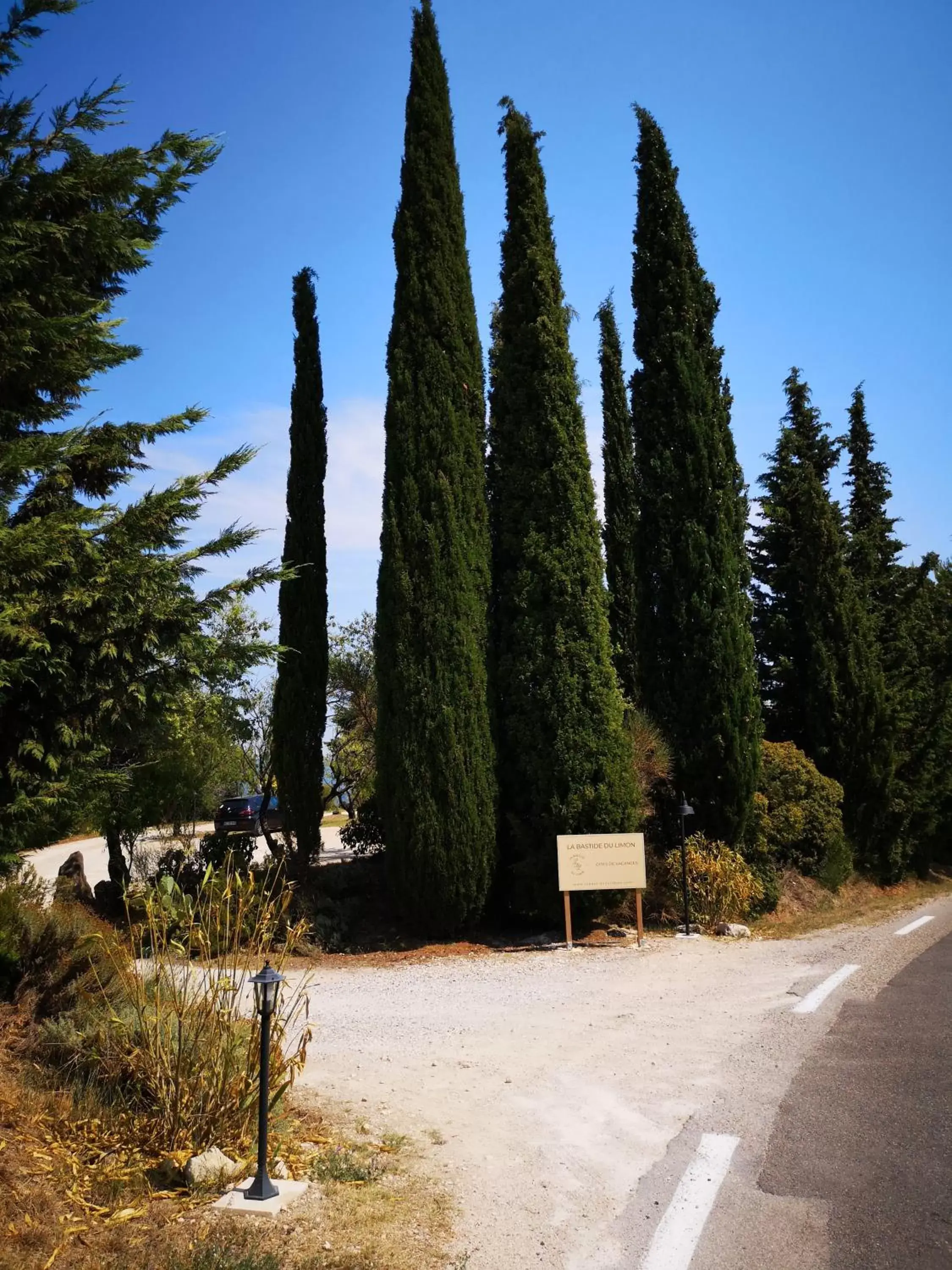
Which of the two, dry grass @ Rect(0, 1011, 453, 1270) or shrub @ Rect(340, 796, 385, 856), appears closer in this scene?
dry grass @ Rect(0, 1011, 453, 1270)

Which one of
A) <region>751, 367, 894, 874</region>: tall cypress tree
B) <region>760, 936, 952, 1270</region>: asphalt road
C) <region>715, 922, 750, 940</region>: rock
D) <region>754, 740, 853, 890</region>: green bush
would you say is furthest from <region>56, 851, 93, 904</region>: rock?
<region>751, 367, 894, 874</region>: tall cypress tree

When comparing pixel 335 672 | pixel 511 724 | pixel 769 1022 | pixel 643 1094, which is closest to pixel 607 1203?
pixel 643 1094

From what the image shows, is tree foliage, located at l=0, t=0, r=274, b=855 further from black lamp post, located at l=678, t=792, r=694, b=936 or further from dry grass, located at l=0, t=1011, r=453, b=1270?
black lamp post, located at l=678, t=792, r=694, b=936

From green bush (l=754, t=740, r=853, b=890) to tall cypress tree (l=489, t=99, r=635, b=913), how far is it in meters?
4.31

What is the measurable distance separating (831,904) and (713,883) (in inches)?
138

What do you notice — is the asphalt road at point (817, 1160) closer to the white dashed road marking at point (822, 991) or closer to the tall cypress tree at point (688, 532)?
the white dashed road marking at point (822, 991)

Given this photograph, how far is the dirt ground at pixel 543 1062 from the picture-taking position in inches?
154

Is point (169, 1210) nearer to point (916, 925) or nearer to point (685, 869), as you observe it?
point (685, 869)

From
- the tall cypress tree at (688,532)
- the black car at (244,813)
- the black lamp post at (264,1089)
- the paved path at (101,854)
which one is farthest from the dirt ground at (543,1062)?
the black car at (244,813)

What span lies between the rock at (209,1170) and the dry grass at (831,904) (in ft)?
29.3

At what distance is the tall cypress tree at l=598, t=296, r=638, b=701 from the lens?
16734mm

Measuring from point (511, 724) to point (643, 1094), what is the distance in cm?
654

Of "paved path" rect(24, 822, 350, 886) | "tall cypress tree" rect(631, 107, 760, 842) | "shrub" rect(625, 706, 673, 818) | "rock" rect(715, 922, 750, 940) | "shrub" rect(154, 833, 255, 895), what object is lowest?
"rock" rect(715, 922, 750, 940)

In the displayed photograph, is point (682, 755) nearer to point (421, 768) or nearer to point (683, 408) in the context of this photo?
point (421, 768)
